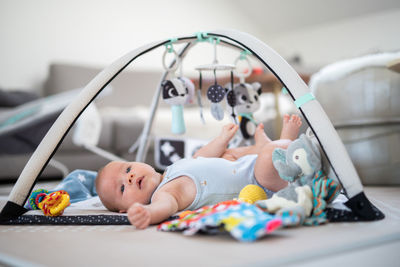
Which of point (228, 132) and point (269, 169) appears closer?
point (269, 169)

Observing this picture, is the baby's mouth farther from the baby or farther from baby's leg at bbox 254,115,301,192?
baby's leg at bbox 254,115,301,192

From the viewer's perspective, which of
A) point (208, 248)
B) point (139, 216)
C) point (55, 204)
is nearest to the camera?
point (208, 248)

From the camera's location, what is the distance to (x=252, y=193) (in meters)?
0.98

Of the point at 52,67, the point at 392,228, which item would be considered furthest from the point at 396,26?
the point at 392,228

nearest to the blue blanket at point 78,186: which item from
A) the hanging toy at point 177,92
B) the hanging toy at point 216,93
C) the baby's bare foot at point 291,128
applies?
the hanging toy at point 177,92

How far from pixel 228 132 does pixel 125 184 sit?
34 cm

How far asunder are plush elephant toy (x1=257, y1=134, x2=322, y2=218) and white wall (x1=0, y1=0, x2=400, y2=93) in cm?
268

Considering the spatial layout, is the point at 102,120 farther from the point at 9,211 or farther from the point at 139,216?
the point at 139,216

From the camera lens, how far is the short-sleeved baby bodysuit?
1020mm

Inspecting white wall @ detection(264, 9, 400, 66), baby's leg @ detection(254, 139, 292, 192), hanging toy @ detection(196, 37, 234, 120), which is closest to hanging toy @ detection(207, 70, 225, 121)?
hanging toy @ detection(196, 37, 234, 120)

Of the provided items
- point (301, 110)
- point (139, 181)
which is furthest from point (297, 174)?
point (139, 181)

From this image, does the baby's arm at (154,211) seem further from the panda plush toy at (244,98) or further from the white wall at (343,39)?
the white wall at (343,39)

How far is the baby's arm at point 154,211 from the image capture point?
32.0 inches

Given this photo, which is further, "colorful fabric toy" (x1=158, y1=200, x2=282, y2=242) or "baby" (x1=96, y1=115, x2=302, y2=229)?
"baby" (x1=96, y1=115, x2=302, y2=229)
